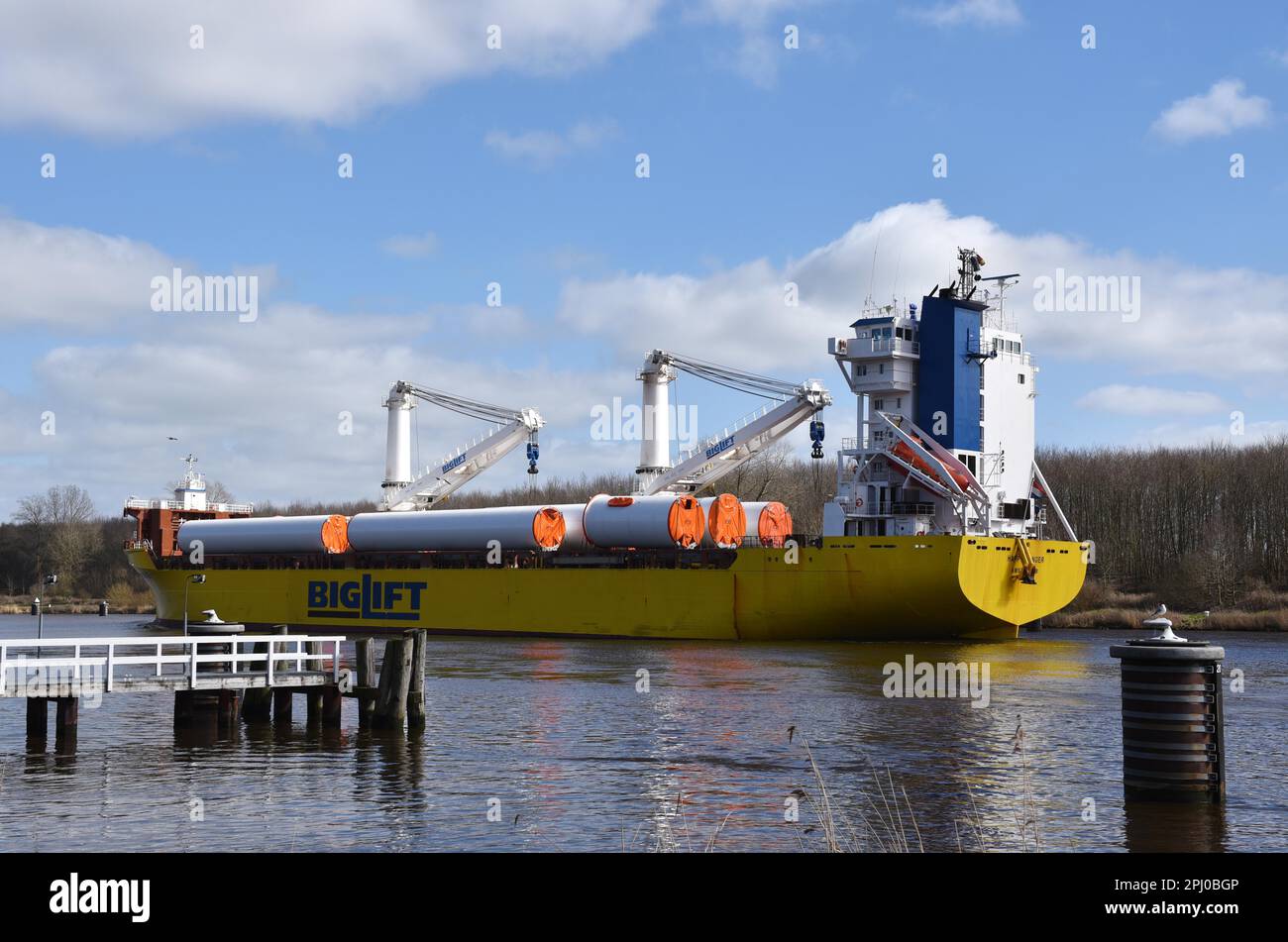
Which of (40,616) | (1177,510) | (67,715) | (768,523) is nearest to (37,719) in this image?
(67,715)

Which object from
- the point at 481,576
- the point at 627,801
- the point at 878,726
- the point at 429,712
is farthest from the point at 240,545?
the point at 627,801

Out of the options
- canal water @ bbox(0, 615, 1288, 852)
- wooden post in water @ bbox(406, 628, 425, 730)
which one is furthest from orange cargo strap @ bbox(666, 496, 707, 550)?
wooden post in water @ bbox(406, 628, 425, 730)

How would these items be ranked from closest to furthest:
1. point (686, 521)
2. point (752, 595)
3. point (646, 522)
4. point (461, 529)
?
point (752, 595) → point (686, 521) → point (646, 522) → point (461, 529)

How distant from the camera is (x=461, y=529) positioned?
56.5 m

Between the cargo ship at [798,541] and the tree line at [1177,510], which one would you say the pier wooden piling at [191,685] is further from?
the tree line at [1177,510]

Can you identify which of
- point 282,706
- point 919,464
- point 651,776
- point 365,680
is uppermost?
point 919,464

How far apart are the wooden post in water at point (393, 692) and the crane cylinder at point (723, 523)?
2676 centimetres

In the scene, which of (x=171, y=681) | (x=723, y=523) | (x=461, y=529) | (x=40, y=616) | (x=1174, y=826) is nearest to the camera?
(x=1174, y=826)

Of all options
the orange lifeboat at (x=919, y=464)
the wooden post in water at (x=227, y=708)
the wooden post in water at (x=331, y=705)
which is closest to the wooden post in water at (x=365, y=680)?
the wooden post in water at (x=331, y=705)

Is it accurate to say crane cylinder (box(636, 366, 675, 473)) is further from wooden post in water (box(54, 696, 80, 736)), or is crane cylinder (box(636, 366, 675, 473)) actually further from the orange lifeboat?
wooden post in water (box(54, 696, 80, 736))

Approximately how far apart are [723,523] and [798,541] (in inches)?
143

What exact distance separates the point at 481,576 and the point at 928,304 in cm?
2191

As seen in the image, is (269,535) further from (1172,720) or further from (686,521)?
(1172,720)
